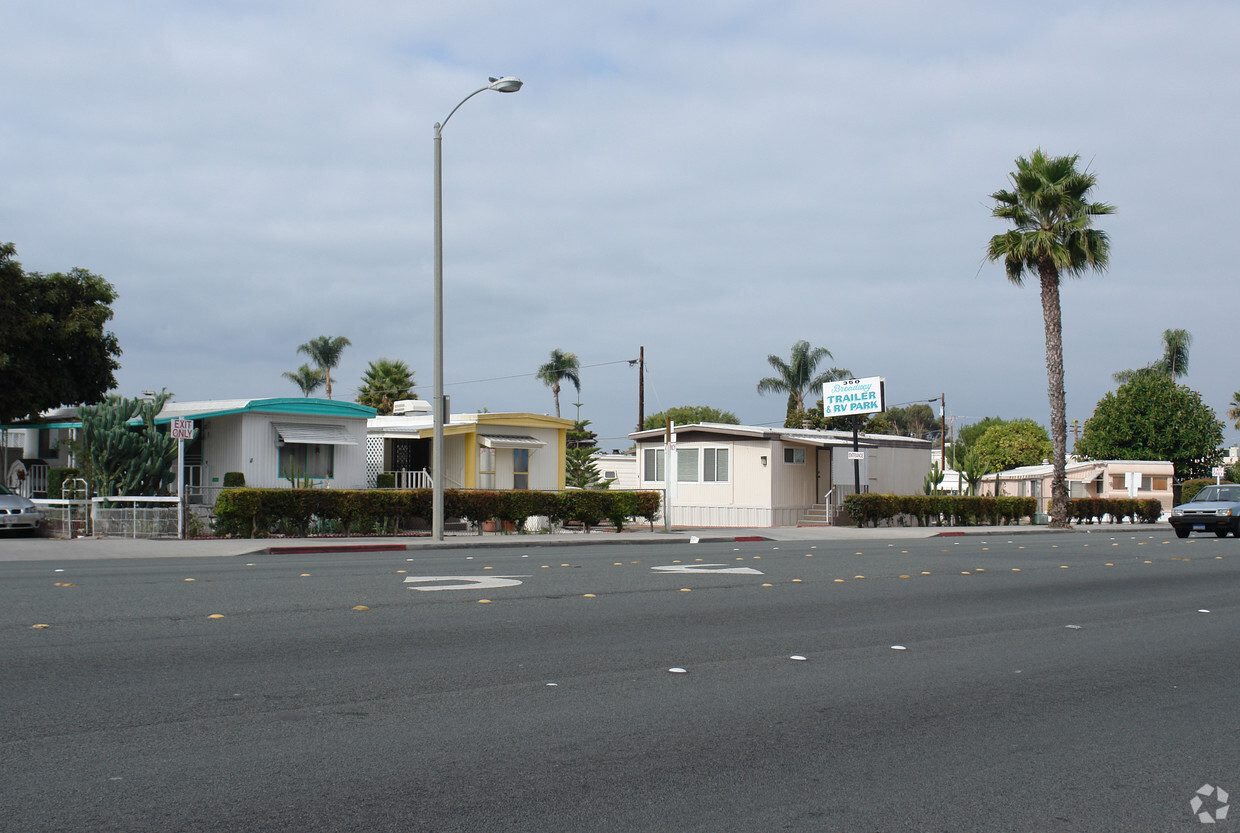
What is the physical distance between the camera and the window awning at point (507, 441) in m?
32.2

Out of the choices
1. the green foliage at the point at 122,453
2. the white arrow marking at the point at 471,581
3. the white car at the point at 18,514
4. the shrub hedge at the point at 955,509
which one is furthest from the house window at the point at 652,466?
the white arrow marking at the point at 471,581

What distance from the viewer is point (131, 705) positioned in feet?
21.5

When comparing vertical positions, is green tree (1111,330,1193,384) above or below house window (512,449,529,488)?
above

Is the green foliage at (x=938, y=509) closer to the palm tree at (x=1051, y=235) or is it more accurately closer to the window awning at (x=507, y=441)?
the palm tree at (x=1051, y=235)

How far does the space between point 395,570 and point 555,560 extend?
3547 millimetres

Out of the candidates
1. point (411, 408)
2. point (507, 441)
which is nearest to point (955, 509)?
point (507, 441)

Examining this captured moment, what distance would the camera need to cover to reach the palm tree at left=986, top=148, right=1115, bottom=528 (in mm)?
35000

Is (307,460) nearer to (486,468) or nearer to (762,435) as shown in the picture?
(486,468)

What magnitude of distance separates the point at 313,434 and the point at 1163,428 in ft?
167

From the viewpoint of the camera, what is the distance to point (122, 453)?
2369cm

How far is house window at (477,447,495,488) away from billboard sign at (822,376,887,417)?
13285 millimetres

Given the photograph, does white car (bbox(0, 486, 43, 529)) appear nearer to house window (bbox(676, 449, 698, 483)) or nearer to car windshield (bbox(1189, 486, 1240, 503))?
house window (bbox(676, 449, 698, 483))

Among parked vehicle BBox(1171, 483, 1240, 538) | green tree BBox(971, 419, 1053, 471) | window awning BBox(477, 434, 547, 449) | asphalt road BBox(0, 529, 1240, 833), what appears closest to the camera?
asphalt road BBox(0, 529, 1240, 833)

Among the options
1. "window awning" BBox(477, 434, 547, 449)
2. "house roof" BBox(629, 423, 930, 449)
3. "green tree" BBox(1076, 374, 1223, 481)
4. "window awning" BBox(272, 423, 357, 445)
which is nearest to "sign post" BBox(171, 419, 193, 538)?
"window awning" BBox(272, 423, 357, 445)
